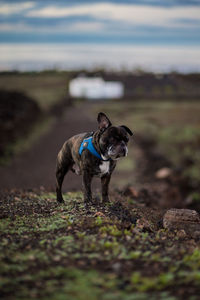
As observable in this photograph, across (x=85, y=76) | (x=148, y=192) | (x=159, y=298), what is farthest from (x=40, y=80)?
(x=159, y=298)

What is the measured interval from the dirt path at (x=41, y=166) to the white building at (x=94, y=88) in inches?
959

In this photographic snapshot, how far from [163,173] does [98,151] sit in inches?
461

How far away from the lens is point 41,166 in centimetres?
1934

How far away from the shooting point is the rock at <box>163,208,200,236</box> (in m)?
8.06

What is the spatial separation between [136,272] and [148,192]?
9261 millimetres

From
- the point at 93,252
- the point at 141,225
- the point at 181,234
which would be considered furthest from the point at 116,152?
the point at 93,252

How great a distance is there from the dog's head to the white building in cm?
4783

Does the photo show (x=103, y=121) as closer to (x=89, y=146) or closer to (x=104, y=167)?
(x=89, y=146)

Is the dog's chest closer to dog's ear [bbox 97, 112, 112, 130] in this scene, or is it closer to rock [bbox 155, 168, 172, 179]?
dog's ear [bbox 97, 112, 112, 130]

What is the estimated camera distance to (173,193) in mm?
16703

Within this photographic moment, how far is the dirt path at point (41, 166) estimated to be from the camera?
52.6 ft

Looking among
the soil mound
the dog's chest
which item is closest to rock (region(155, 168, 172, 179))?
the soil mound

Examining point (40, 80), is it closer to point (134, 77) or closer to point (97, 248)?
point (134, 77)

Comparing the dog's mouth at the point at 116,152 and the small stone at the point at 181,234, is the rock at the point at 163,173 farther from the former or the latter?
the dog's mouth at the point at 116,152
